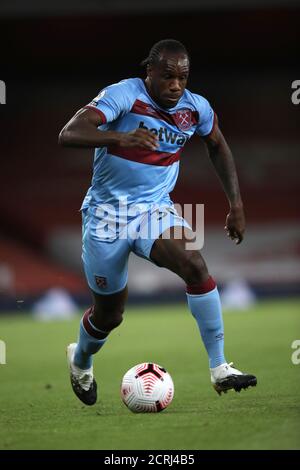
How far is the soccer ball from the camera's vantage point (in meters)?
5.30

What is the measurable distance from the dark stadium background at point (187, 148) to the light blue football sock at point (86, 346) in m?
9.30

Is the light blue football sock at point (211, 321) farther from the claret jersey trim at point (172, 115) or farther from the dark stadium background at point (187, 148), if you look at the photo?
the dark stadium background at point (187, 148)

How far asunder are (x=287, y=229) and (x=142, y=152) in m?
13.7

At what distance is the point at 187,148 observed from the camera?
2005 cm

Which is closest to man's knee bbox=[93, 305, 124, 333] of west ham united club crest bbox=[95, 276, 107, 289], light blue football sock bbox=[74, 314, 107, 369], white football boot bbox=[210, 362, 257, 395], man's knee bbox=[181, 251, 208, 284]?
light blue football sock bbox=[74, 314, 107, 369]

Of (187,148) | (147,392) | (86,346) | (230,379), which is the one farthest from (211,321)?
(187,148)

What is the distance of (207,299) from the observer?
5316 millimetres

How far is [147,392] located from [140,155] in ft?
4.67

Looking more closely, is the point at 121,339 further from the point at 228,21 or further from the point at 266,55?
the point at 266,55

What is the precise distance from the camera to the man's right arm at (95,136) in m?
4.82

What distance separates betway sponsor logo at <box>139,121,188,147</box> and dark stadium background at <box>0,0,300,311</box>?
384 inches

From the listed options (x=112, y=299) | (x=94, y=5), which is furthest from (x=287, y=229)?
(x=112, y=299)

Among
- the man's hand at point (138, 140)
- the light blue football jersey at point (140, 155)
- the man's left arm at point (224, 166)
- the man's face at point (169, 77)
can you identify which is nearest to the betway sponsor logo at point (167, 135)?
the light blue football jersey at point (140, 155)

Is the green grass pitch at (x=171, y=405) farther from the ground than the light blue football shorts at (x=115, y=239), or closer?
closer
